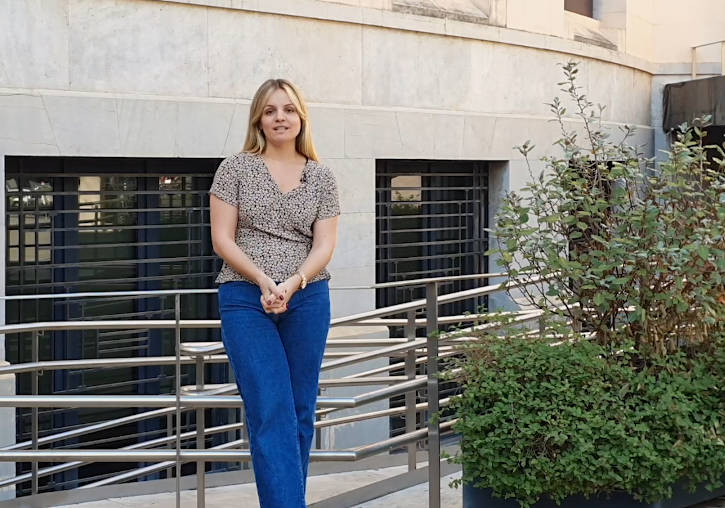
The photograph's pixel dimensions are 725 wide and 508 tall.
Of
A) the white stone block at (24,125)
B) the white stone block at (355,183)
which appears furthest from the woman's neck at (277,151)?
the white stone block at (355,183)

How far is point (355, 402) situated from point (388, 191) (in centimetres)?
628

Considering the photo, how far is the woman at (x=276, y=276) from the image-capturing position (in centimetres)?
497

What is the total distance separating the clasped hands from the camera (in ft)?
16.1

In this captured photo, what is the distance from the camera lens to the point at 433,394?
623 centimetres

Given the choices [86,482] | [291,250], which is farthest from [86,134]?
[291,250]

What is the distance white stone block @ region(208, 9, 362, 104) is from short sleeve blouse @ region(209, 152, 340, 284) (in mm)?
5292

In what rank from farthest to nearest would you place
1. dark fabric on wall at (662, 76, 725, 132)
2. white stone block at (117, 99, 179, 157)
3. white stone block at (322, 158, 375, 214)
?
1. dark fabric on wall at (662, 76, 725, 132)
2. white stone block at (322, 158, 375, 214)
3. white stone block at (117, 99, 179, 157)

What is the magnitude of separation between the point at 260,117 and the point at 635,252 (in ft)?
6.42

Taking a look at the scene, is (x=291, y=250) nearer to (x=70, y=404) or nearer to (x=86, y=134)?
(x=70, y=404)

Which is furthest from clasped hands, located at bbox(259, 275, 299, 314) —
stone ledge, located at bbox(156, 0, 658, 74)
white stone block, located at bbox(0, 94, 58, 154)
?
stone ledge, located at bbox(156, 0, 658, 74)

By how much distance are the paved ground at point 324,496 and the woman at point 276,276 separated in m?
1.73

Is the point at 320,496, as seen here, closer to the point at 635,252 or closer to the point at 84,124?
the point at 635,252

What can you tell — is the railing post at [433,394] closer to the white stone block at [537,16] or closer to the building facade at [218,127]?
the building facade at [218,127]

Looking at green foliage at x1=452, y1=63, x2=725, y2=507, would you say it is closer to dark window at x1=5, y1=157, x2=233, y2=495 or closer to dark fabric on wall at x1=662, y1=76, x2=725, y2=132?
dark window at x1=5, y1=157, x2=233, y2=495
